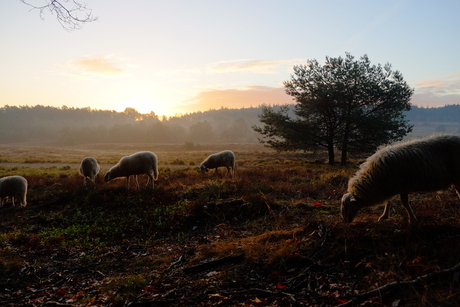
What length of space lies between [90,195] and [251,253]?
389 inches

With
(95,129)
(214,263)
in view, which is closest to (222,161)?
(214,263)

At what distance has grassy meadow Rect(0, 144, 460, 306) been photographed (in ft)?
14.6

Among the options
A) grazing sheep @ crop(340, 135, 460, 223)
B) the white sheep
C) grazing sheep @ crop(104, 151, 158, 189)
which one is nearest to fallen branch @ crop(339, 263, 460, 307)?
grazing sheep @ crop(340, 135, 460, 223)

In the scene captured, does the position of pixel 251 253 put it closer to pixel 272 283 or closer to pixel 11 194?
pixel 272 283

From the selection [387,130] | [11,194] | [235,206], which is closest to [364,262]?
[235,206]

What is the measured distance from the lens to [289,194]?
12.0 m

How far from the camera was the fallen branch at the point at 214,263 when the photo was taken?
19.6 feet

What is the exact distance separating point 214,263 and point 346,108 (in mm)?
23801

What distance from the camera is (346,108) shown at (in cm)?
2622

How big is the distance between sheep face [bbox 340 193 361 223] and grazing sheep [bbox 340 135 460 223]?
0.06m

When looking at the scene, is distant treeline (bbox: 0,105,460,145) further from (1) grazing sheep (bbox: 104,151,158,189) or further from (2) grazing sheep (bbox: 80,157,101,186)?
(1) grazing sheep (bbox: 104,151,158,189)

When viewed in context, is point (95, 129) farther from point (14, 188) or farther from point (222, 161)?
point (14, 188)

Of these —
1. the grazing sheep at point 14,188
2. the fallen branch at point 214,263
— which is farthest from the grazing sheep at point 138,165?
the fallen branch at point 214,263

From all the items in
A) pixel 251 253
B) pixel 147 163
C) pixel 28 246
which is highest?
pixel 147 163
